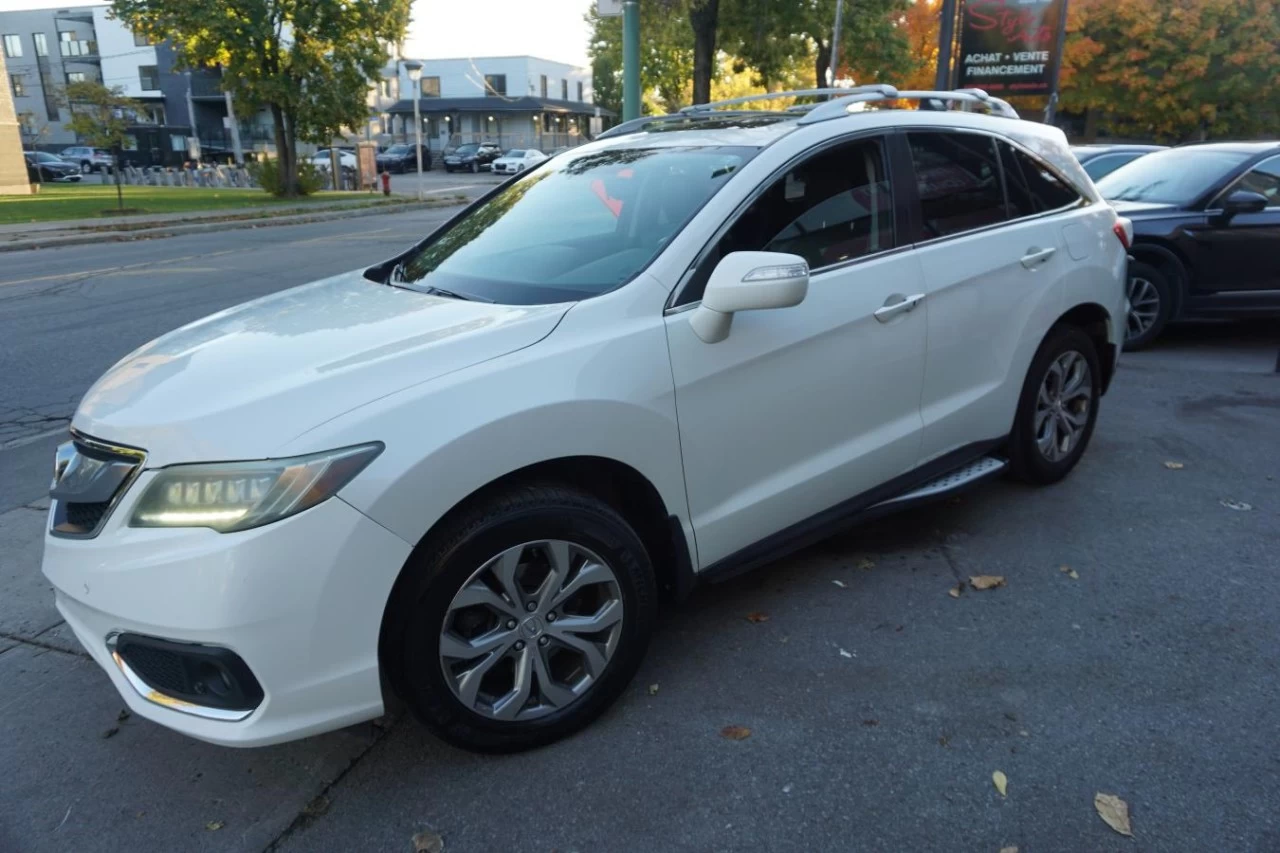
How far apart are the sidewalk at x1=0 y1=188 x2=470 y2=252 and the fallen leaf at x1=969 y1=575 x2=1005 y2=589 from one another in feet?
56.4

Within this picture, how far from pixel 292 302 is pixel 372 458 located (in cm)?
144

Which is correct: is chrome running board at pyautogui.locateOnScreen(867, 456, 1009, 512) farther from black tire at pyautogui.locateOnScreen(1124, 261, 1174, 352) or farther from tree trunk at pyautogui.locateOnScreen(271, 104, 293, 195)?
tree trunk at pyautogui.locateOnScreen(271, 104, 293, 195)

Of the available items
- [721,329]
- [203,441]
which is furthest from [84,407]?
[721,329]

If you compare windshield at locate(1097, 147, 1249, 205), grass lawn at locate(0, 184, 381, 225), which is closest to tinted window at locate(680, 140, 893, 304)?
windshield at locate(1097, 147, 1249, 205)

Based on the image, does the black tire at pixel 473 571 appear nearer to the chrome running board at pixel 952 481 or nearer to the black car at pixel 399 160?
the chrome running board at pixel 952 481

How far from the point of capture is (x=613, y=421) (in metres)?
2.71

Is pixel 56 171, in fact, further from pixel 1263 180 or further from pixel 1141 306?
pixel 1263 180

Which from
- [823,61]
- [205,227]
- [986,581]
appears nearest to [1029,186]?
[986,581]

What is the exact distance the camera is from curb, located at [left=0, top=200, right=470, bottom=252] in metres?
16.5

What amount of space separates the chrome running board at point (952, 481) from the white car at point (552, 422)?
0.01 m

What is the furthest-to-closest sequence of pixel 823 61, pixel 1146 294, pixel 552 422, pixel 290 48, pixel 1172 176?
pixel 823 61 < pixel 290 48 < pixel 1172 176 < pixel 1146 294 < pixel 552 422

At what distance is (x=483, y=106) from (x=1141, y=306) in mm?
65143

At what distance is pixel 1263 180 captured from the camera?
7.59 meters

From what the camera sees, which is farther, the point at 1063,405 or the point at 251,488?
the point at 1063,405
